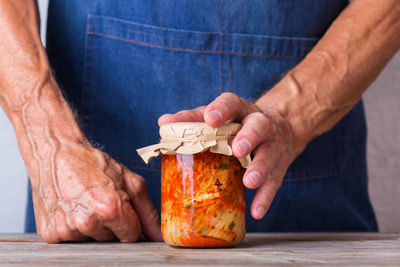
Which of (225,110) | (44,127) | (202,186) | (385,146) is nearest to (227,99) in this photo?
(225,110)

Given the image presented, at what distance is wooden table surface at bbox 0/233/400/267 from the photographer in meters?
0.63

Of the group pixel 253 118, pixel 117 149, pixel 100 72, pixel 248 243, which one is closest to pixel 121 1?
pixel 100 72

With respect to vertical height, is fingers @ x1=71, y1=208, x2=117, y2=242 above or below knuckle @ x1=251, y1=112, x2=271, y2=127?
below

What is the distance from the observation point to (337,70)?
3.75 feet

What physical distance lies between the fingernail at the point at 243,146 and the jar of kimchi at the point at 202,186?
2 cm

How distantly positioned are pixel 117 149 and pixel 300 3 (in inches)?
23.2

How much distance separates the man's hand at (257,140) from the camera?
0.76 m

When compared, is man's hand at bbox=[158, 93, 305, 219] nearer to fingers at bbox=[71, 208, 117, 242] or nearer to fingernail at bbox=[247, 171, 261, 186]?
fingernail at bbox=[247, 171, 261, 186]

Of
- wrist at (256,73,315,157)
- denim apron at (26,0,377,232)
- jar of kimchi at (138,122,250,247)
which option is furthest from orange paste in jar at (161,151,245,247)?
denim apron at (26,0,377,232)

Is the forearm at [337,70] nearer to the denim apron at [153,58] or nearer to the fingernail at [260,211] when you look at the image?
the denim apron at [153,58]

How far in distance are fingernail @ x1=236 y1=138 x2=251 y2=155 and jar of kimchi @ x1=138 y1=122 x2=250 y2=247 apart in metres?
0.02

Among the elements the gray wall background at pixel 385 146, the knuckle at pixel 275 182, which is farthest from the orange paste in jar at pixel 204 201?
the gray wall background at pixel 385 146

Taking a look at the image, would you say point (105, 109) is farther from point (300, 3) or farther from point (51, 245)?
point (300, 3)

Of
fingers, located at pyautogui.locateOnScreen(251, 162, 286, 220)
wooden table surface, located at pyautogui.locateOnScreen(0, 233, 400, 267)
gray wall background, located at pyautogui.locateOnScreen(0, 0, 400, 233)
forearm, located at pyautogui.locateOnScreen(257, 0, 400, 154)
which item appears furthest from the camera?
gray wall background, located at pyautogui.locateOnScreen(0, 0, 400, 233)
